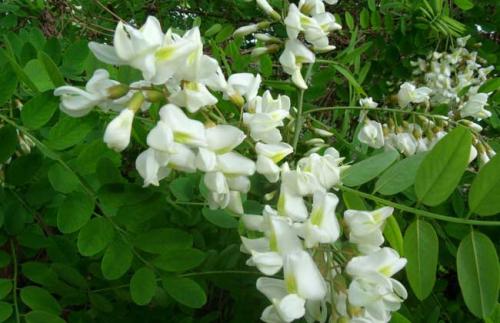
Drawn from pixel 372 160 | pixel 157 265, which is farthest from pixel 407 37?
pixel 157 265

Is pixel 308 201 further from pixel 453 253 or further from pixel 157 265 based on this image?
pixel 453 253

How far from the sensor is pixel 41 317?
78cm

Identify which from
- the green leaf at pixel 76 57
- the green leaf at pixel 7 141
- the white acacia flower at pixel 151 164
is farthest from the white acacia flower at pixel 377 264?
the green leaf at pixel 76 57

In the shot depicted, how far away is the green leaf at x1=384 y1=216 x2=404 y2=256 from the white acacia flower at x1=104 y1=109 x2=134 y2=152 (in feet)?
1.03

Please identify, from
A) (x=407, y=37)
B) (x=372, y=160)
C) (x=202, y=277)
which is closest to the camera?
(x=372, y=160)

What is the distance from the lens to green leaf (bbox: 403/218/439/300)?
2.20 feet

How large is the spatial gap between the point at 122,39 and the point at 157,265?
321 mm

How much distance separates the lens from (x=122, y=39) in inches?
23.4

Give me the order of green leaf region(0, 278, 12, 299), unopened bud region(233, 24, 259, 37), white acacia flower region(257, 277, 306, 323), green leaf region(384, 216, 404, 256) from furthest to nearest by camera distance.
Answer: unopened bud region(233, 24, 259, 37)
green leaf region(0, 278, 12, 299)
green leaf region(384, 216, 404, 256)
white acacia flower region(257, 277, 306, 323)

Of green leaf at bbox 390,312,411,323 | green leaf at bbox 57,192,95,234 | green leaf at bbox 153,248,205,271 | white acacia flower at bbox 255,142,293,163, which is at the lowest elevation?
green leaf at bbox 390,312,411,323

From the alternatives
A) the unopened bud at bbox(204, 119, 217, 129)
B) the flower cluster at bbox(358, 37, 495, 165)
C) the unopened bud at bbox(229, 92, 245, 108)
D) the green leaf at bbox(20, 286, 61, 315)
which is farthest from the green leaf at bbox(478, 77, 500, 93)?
the green leaf at bbox(20, 286, 61, 315)

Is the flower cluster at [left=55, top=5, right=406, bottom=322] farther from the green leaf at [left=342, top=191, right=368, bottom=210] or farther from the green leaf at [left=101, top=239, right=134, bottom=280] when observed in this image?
the green leaf at [left=101, top=239, right=134, bottom=280]

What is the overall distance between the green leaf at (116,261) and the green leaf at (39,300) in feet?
0.43

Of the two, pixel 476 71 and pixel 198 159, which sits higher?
pixel 198 159
